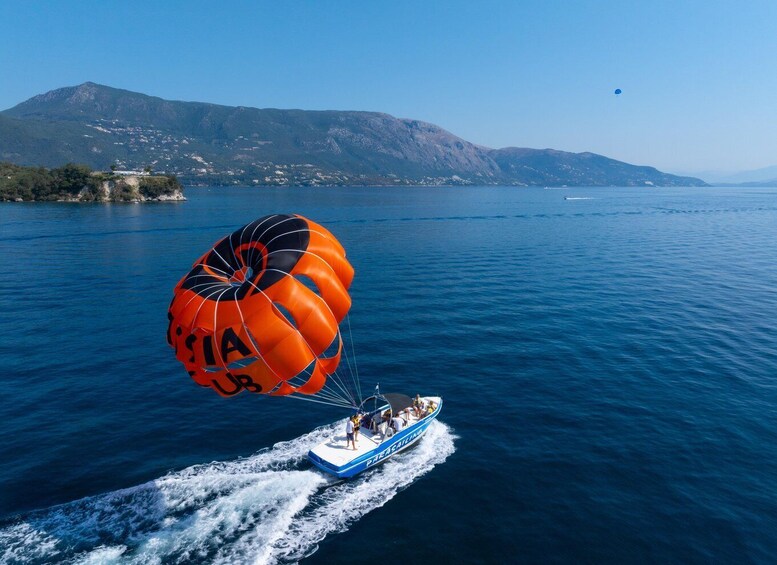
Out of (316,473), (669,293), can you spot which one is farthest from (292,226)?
(669,293)

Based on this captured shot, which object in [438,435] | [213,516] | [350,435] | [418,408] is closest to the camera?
[213,516]

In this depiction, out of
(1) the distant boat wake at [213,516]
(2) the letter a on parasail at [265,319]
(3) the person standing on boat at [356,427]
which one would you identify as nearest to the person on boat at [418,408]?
(1) the distant boat wake at [213,516]

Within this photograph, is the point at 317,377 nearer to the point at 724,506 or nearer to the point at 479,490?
the point at 479,490

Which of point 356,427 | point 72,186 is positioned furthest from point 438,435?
point 72,186

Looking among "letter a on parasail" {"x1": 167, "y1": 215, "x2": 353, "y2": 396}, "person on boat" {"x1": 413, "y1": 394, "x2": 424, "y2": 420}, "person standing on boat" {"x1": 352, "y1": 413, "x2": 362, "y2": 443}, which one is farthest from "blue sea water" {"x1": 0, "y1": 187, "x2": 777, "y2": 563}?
"letter a on parasail" {"x1": 167, "y1": 215, "x2": 353, "y2": 396}

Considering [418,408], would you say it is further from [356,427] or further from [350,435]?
[350,435]

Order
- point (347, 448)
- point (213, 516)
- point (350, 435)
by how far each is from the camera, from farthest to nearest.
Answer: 1. point (350, 435)
2. point (347, 448)
3. point (213, 516)

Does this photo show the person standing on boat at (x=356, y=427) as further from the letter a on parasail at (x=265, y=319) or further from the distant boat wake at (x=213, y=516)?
the letter a on parasail at (x=265, y=319)

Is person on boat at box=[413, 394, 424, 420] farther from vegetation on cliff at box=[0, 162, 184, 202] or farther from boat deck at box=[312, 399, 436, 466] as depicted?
vegetation on cliff at box=[0, 162, 184, 202]
